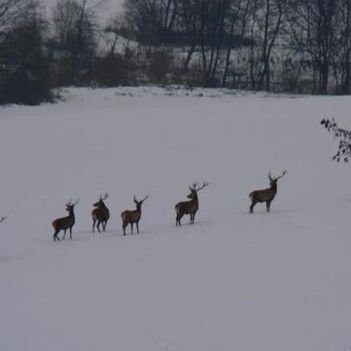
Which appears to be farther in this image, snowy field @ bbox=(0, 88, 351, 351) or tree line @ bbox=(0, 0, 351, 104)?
tree line @ bbox=(0, 0, 351, 104)

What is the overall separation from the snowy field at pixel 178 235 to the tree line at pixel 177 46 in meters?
10.7

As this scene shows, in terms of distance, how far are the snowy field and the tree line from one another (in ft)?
35.2

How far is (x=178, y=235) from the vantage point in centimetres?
2078

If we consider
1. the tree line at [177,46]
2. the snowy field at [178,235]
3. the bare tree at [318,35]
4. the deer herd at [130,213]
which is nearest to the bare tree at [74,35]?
the tree line at [177,46]

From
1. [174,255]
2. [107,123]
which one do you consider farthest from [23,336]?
[107,123]

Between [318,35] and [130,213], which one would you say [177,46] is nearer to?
[318,35]

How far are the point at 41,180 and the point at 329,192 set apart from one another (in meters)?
11.1

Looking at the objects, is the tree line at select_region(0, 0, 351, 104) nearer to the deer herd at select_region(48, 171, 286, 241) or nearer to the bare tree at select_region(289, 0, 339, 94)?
the bare tree at select_region(289, 0, 339, 94)

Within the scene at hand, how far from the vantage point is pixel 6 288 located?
16281mm

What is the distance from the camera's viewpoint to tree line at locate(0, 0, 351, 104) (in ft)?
178

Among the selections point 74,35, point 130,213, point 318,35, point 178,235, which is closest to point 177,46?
point 74,35

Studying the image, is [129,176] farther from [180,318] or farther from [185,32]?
[185,32]

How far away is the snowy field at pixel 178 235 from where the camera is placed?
13.4m

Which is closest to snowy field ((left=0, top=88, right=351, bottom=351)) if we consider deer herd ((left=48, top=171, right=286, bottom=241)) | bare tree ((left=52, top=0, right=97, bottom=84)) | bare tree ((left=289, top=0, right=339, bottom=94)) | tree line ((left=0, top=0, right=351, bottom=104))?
deer herd ((left=48, top=171, right=286, bottom=241))
